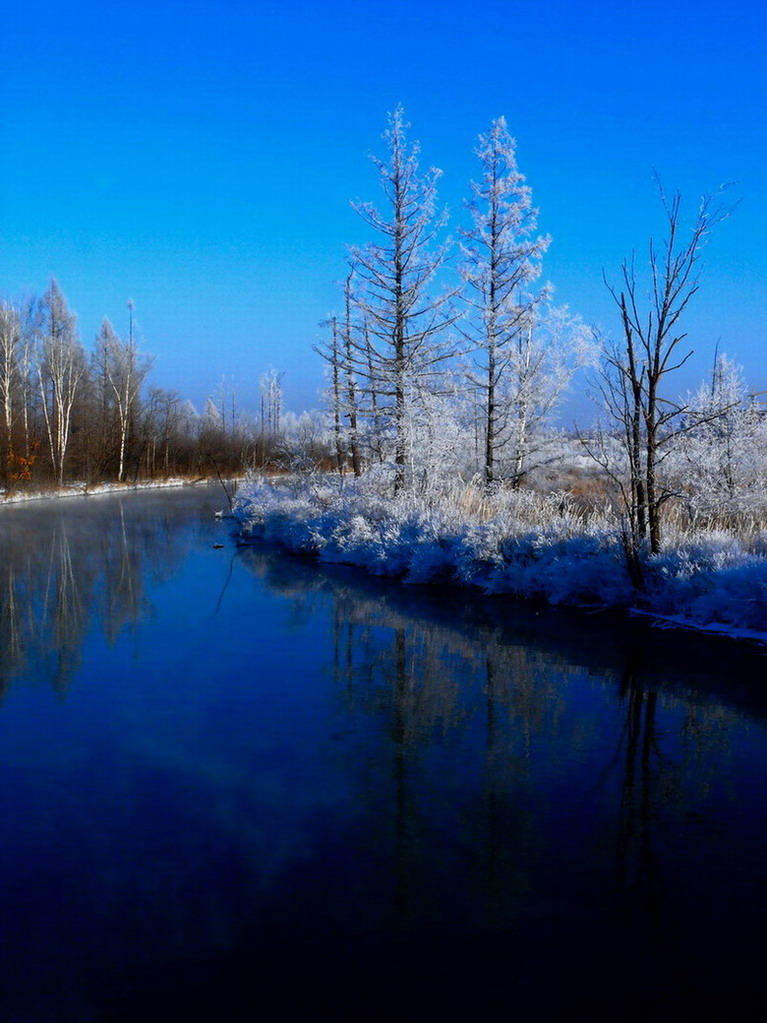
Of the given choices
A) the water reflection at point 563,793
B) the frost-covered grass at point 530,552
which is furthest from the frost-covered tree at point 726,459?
the water reflection at point 563,793

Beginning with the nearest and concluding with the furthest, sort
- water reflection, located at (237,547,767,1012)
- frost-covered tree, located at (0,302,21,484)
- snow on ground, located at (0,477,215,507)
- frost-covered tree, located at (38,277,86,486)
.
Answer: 1. water reflection, located at (237,547,767,1012)
2. snow on ground, located at (0,477,215,507)
3. frost-covered tree, located at (0,302,21,484)
4. frost-covered tree, located at (38,277,86,486)

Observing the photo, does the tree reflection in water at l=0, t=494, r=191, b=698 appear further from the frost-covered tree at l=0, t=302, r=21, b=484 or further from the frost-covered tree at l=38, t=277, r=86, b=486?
the frost-covered tree at l=38, t=277, r=86, b=486

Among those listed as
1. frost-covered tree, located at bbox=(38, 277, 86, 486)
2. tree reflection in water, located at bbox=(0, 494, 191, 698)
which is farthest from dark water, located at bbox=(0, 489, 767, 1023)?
frost-covered tree, located at bbox=(38, 277, 86, 486)

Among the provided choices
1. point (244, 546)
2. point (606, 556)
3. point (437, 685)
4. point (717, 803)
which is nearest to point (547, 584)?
point (606, 556)

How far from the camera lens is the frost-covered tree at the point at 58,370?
42.0 metres

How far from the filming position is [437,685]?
807 cm

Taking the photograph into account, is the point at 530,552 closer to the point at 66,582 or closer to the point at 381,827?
the point at 66,582

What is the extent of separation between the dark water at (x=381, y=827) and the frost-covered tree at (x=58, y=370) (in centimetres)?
3455

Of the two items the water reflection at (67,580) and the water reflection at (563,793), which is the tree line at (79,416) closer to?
the water reflection at (67,580)

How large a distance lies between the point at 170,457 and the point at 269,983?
5664 cm

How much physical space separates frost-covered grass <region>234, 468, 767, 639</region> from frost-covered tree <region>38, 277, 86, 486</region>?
82.8ft

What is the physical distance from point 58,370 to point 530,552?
3671 centimetres

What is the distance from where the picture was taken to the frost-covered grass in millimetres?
10141

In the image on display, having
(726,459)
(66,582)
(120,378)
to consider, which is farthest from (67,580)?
(120,378)
